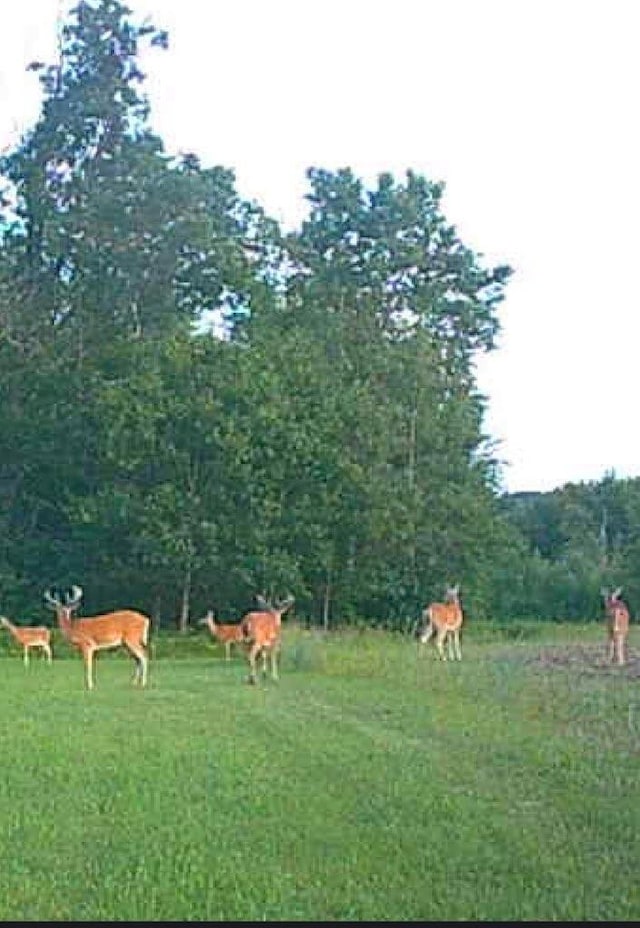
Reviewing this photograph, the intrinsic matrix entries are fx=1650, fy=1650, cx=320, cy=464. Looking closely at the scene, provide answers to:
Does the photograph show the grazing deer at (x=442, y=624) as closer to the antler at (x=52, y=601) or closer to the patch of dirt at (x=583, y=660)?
the patch of dirt at (x=583, y=660)

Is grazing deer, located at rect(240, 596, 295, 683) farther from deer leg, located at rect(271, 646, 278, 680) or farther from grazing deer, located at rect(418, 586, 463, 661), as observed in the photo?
grazing deer, located at rect(418, 586, 463, 661)

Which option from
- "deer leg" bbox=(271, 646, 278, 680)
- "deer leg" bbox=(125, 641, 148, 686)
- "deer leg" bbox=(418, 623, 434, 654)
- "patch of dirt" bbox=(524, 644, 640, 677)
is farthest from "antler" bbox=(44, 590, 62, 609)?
"patch of dirt" bbox=(524, 644, 640, 677)

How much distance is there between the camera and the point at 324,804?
9.67 m

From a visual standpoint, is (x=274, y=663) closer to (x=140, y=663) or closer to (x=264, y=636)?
(x=264, y=636)

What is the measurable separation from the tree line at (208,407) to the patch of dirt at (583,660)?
835cm

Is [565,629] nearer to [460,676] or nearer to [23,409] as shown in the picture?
[23,409]

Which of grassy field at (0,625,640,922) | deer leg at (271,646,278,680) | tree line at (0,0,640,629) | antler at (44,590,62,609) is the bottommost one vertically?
grassy field at (0,625,640,922)

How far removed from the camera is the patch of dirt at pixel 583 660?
70.5 ft

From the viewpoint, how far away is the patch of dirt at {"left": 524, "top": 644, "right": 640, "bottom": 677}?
846 inches

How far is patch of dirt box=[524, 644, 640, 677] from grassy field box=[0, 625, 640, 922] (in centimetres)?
267

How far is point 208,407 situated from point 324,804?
2502 centimetres

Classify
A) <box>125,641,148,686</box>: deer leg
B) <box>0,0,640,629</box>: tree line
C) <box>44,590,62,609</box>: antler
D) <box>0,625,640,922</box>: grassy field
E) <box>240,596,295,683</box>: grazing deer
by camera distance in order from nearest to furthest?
1. <box>0,625,640,922</box>: grassy field
2. <box>125,641,148,686</box>: deer leg
3. <box>240,596,295,683</box>: grazing deer
4. <box>44,590,62,609</box>: antler
5. <box>0,0,640,629</box>: tree line

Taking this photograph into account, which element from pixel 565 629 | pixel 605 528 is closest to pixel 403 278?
pixel 605 528

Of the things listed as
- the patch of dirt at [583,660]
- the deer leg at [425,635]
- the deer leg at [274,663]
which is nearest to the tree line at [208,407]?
the deer leg at [425,635]
